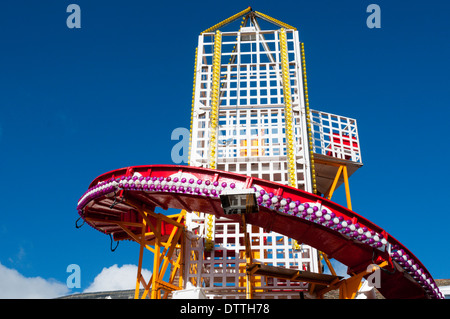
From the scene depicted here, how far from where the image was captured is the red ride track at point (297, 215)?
36.0 ft

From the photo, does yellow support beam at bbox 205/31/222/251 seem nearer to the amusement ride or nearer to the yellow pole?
the amusement ride

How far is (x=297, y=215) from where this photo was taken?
1088 centimetres

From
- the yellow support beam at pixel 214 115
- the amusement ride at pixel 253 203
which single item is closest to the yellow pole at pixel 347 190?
the amusement ride at pixel 253 203

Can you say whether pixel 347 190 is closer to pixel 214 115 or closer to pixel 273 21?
pixel 214 115

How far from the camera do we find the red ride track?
1097 centimetres

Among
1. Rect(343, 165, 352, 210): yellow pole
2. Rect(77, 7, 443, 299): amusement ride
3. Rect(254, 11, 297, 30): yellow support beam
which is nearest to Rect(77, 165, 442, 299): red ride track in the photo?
Rect(77, 7, 443, 299): amusement ride

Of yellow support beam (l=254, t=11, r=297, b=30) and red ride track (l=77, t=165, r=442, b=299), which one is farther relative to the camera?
yellow support beam (l=254, t=11, r=297, b=30)

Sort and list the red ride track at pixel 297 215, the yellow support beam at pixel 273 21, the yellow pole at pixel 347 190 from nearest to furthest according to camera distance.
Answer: the red ride track at pixel 297 215, the yellow pole at pixel 347 190, the yellow support beam at pixel 273 21

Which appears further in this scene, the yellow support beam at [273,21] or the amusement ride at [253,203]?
the yellow support beam at [273,21]

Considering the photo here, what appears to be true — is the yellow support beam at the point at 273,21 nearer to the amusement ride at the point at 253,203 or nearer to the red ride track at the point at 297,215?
the amusement ride at the point at 253,203

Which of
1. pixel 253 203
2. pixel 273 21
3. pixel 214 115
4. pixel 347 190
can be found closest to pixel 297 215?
pixel 253 203

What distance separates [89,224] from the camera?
579 inches
